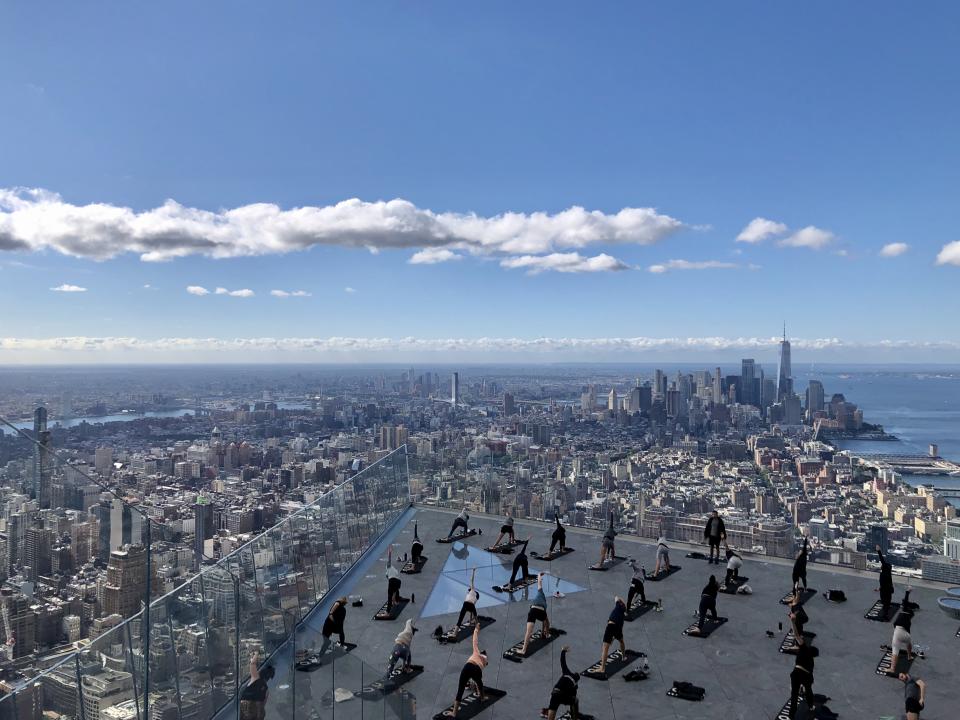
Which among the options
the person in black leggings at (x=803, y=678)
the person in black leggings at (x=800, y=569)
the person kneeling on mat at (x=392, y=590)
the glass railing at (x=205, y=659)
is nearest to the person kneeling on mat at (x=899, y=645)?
the person in black leggings at (x=803, y=678)

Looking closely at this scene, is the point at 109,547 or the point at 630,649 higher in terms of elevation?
the point at 109,547

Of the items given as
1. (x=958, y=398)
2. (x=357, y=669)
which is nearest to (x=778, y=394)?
(x=958, y=398)

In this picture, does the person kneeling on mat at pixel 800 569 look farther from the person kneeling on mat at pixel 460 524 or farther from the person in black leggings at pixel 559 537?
the person kneeling on mat at pixel 460 524

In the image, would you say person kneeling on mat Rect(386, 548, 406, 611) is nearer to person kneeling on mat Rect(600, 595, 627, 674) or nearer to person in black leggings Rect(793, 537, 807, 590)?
person kneeling on mat Rect(600, 595, 627, 674)

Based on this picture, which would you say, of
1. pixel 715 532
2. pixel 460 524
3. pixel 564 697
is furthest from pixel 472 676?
pixel 460 524

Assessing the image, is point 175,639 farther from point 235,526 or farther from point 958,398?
point 958,398

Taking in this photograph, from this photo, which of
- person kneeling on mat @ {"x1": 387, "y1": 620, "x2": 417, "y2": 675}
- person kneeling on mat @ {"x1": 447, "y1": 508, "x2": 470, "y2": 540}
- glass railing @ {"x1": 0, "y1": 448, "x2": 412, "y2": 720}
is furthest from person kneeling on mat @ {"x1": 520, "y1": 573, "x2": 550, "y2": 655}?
person kneeling on mat @ {"x1": 447, "y1": 508, "x2": 470, "y2": 540}
